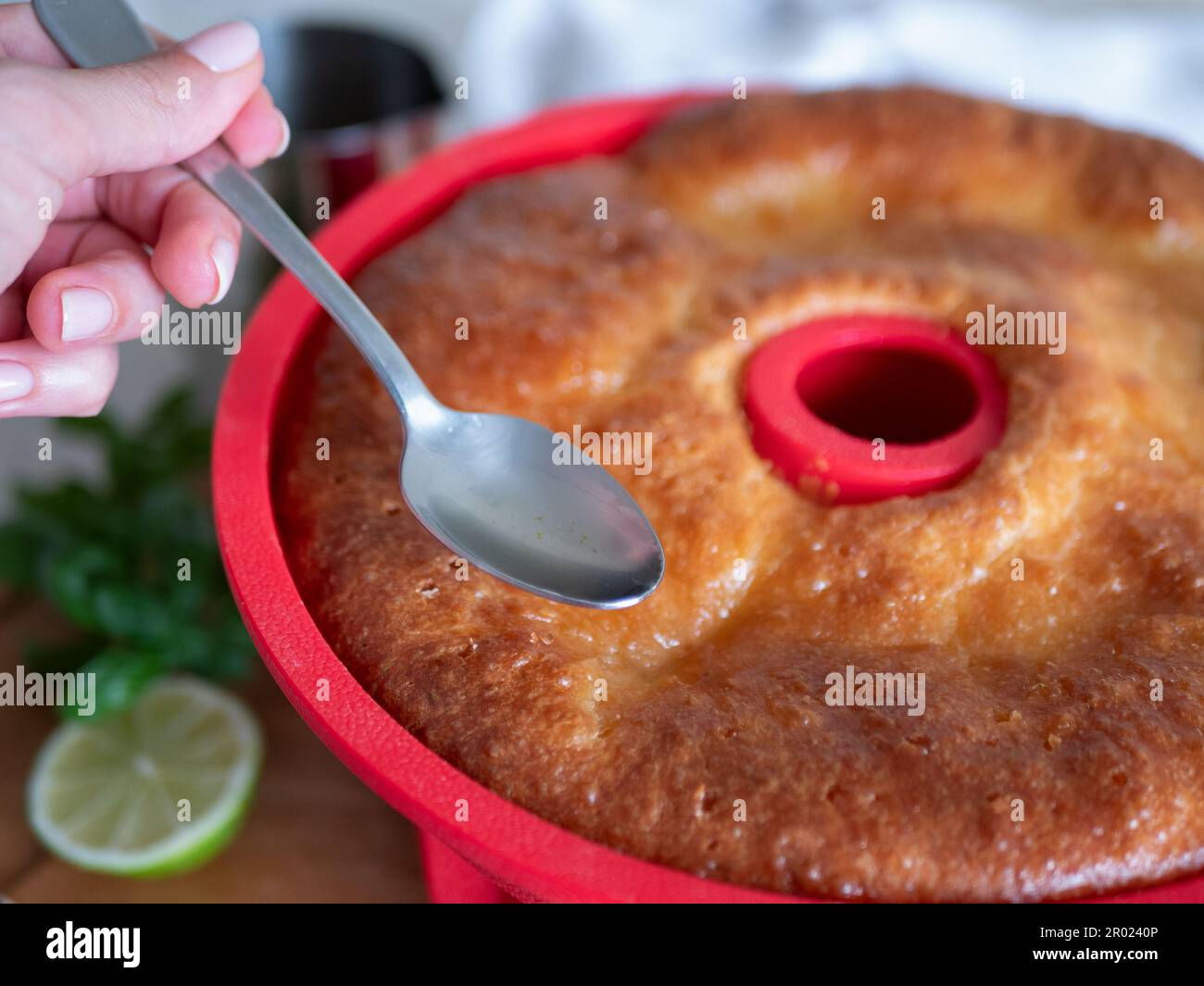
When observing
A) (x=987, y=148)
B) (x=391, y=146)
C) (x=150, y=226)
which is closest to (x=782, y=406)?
(x=987, y=148)

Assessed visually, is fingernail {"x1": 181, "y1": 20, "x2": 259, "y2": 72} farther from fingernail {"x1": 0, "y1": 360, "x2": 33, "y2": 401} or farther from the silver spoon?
fingernail {"x1": 0, "y1": 360, "x2": 33, "y2": 401}

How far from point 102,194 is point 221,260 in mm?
289

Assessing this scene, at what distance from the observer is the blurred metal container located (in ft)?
7.43

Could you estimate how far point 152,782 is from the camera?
1621 mm

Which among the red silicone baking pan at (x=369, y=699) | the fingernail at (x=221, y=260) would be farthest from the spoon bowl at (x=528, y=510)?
the fingernail at (x=221, y=260)

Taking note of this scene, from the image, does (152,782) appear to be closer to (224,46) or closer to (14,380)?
(14,380)

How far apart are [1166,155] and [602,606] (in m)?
1.16

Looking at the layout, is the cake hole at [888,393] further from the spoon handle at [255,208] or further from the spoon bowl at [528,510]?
the spoon handle at [255,208]

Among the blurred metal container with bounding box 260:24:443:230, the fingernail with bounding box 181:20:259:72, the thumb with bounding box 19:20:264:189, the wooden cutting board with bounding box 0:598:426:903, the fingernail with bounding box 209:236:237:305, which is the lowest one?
the wooden cutting board with bounding box 0:598:426:903

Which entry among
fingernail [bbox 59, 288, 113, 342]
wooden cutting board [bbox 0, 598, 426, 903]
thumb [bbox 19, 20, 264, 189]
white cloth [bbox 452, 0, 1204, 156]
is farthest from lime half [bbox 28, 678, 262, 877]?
white cloth [bbox 452, 0, 1204, 156]

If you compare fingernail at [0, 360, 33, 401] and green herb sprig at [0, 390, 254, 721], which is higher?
fingernail at [0, 360, 33, 401]

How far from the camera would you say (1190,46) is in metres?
2.75

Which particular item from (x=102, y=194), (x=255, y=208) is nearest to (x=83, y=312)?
(x=255, y=208)

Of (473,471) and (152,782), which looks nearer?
(473,471)
